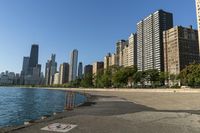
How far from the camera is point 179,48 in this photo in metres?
166

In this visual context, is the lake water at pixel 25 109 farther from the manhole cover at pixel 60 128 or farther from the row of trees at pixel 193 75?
the row of trees at pixel 193 75

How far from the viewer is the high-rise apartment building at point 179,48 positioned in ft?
545

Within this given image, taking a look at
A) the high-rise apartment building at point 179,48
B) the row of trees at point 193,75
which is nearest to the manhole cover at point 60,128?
the row of trees at point 193,75

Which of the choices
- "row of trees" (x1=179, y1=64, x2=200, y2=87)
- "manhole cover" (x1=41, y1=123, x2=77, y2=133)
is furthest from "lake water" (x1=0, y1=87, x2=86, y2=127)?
"row of trees" (x1=179, y1=64, x2=200, y2=87)

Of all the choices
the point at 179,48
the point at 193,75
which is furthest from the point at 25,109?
the point at 179,48

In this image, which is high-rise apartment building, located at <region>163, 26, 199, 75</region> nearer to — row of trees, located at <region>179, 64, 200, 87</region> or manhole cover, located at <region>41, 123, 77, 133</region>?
row of trees, located at <region>179, 64, 200, 87</region>

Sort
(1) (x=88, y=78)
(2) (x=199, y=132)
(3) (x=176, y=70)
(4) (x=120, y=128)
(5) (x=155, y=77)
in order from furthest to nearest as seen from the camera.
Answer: (1) (x=88, y=78) < (3) (x=176, y=70) < (5) (x=155, y=77) < (4) (x=120, y=128) < (2) (x=199, y=132)

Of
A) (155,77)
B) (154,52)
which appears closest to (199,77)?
(155,77)

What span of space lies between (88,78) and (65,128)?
6606 inches

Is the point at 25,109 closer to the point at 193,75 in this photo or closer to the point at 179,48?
the point at 193,75

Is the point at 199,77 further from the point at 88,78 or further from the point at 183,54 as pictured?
the point at 88,78

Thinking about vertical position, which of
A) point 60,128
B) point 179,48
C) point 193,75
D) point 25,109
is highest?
point 179,48

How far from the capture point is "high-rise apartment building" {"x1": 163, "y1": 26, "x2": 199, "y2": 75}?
545 feet

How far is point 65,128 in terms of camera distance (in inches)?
404
